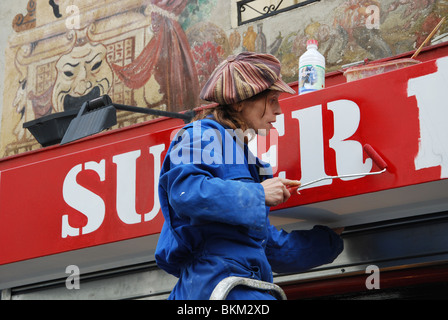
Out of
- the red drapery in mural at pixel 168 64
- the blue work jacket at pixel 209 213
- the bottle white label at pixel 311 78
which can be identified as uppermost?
the red drapery in mural at pixel 168 64

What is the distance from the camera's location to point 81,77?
18.9 feet

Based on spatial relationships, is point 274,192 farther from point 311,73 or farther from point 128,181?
point 128,181

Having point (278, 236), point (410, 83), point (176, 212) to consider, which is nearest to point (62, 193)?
point (278, 236)

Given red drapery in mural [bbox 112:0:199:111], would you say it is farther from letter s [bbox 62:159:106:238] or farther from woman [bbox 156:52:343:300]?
woman [bbox 156:52:343:300]

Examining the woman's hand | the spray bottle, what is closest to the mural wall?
the spray bottle

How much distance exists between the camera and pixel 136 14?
18.5ft

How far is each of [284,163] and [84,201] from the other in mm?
1165

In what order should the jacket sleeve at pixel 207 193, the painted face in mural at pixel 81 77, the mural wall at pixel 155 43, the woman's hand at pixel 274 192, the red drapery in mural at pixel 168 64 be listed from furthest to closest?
the painted face in mural at pixel 81 77
the red drapery in mural at pixel 168 64
the mural wall at pixel 155 43
the woman's hand at pixel 274 192
the jacket sleeve at pixel 207 193

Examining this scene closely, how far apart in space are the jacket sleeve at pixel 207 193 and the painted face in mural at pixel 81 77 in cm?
302

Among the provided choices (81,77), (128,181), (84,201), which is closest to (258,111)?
(128,181)

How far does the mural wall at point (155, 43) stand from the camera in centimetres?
445

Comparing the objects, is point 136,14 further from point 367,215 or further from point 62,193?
point 367,215

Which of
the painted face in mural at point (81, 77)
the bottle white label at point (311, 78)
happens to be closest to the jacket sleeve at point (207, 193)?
the bottle white label at point (311, 78)

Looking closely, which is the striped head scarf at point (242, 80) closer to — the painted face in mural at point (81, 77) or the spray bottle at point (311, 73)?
the spray bottle at point (311, 73)
